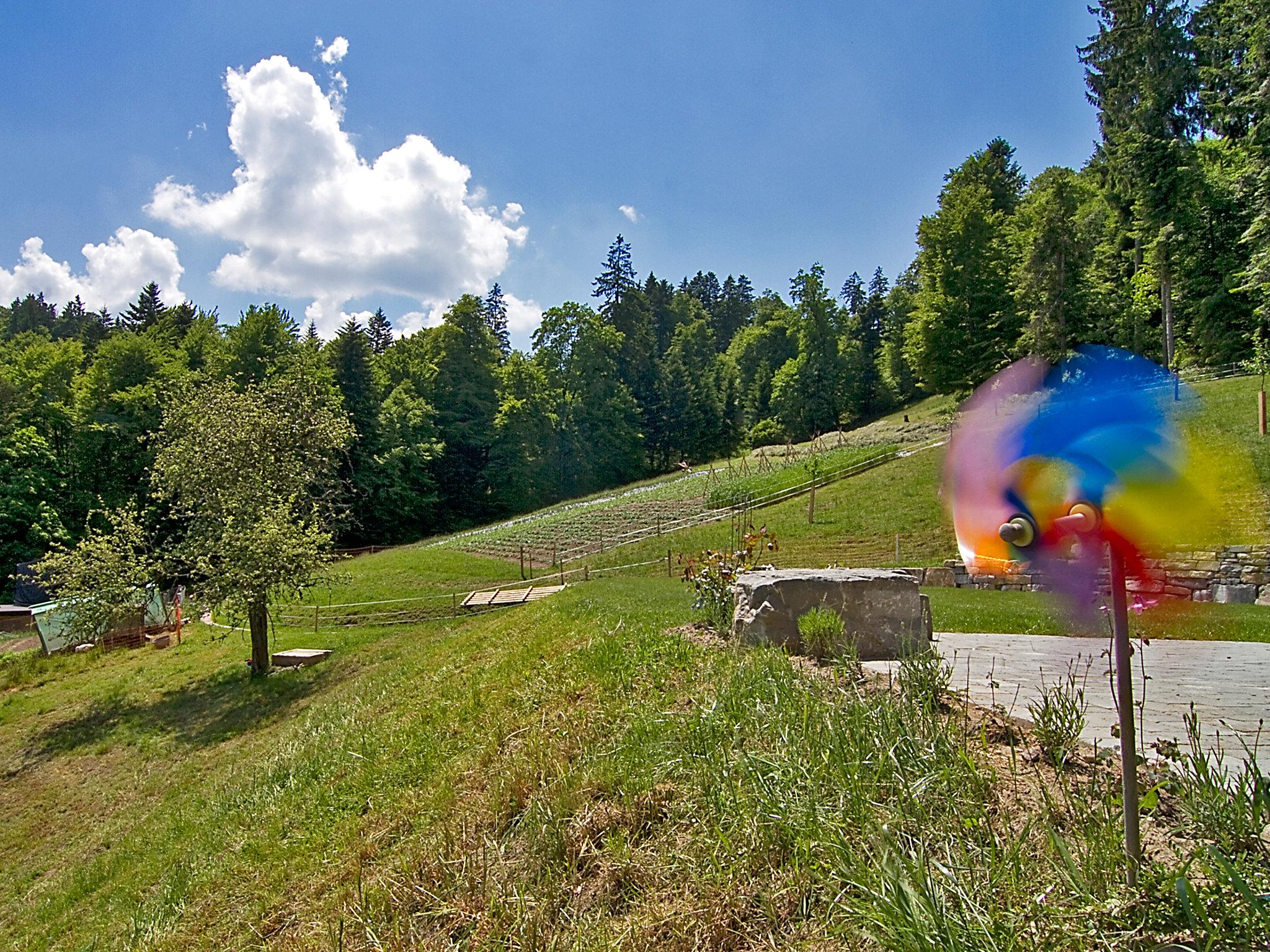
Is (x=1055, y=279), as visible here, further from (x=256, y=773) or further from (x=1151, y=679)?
(x=256, y=773)

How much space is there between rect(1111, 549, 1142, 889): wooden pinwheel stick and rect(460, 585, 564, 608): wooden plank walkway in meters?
14.4

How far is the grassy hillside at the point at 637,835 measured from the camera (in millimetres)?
2117

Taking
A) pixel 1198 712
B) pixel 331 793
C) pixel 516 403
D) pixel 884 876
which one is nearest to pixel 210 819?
pixel 331 793

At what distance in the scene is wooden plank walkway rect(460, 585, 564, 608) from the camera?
16.4 meters

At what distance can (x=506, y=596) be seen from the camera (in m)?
17.0

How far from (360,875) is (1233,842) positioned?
12.7 ft

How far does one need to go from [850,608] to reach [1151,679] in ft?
6.42

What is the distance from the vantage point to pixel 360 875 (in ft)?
12.0

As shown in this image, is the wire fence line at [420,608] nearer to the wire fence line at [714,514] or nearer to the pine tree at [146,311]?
the wire fence line at [714,514]

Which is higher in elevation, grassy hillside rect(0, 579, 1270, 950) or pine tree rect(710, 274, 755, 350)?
pine tree rect(710, 274, 755, 350)

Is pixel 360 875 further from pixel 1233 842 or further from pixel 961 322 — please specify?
pixel 961 322

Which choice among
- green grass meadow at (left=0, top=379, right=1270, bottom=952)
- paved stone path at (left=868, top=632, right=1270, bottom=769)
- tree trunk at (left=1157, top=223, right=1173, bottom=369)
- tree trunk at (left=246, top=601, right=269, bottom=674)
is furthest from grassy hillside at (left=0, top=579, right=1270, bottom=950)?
tree trunk at (left=1157, top=223, right=1173, bottom=369)

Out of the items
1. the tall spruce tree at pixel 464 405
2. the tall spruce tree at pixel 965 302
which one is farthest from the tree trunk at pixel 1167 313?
the tall spruce tree at pixel 464 405

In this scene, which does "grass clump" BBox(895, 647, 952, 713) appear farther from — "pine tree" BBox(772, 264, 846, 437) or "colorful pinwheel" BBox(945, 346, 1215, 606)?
"pine tree" BBox(772, 264, 846, 437)
